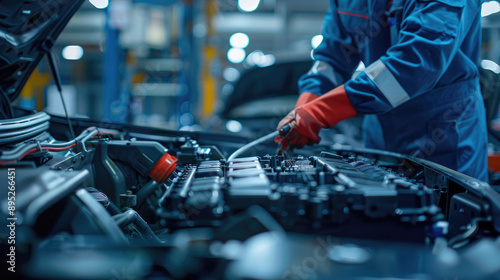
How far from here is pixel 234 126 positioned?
9.98 feet

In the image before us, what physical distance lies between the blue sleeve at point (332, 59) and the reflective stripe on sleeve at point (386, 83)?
1.67 ft

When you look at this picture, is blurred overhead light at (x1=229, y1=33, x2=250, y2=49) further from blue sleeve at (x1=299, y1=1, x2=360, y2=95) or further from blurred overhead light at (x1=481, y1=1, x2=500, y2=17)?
blue sleeve at (x1=299, y1=1, x2=360, y2=95)

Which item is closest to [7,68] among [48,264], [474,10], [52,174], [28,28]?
[28,28]

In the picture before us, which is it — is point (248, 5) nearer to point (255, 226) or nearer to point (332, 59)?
point (332, 59)

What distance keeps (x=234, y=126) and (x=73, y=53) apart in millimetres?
11840

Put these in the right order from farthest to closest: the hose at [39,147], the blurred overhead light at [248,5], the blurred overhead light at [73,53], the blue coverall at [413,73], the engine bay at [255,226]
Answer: the blurred overhead light at [73,53] → the blurred overhead light at [248,5] → the blue coverall at [413,73] → the hose at [39,147] → the engine bay at [255,226]

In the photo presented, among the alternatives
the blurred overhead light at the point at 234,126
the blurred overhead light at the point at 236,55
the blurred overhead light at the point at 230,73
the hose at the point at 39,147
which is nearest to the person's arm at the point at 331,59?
the hose at the point at 39,147

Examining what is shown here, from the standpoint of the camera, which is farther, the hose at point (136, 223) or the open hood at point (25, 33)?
the open hood at point (25, 33)

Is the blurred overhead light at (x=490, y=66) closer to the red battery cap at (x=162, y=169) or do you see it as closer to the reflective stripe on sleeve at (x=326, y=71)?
the reflective stripe on sleeve at (x=326, y=71)

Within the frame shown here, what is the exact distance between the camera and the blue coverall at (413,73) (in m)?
1.25

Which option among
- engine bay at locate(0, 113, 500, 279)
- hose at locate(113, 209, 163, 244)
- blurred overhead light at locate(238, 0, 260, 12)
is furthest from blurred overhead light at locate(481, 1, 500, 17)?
hose at locate(113, 209, 163, 244)

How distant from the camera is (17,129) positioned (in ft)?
3.42

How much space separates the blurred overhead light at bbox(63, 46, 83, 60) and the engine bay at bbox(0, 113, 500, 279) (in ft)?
42.9

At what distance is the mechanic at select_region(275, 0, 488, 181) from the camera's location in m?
1.25
